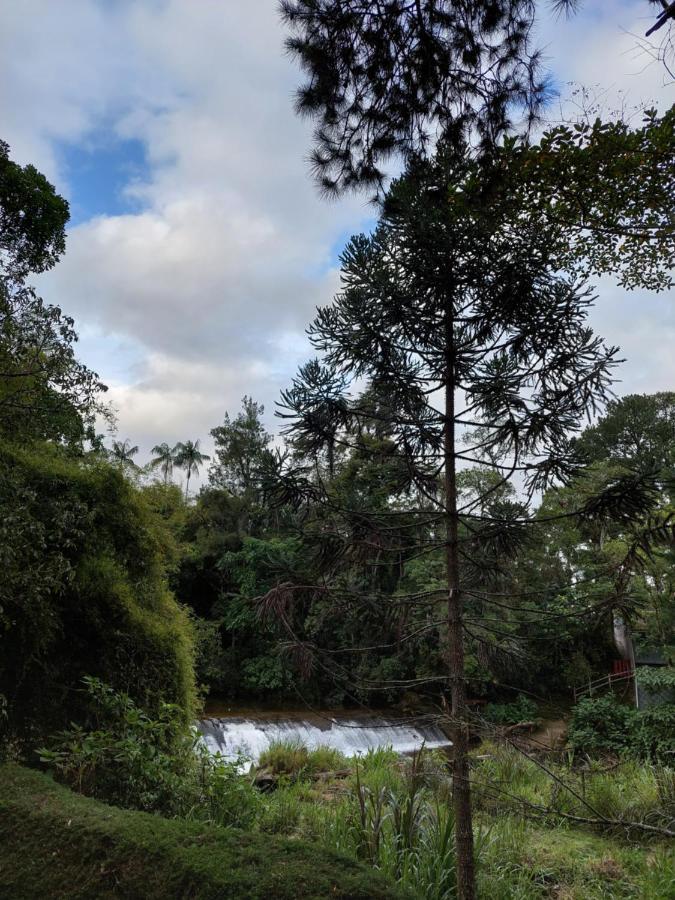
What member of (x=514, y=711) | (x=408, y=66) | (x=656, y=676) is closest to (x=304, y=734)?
(x=514, y=711)

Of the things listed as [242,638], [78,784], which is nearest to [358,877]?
[78,784]

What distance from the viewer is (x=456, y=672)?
3.54 metres

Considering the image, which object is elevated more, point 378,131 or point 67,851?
point 378,131

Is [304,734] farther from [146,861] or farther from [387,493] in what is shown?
[146,861]

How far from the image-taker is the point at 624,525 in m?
3.35

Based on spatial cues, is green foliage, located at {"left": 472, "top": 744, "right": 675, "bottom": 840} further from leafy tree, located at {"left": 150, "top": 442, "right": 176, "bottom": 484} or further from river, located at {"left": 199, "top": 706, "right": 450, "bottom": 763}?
leafy tree, located at {"left": 150, "top": 442, "right": 176, "bottom": 484}

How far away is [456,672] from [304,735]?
37.2 feet

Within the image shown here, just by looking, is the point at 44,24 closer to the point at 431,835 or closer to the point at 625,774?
the point at 431,835

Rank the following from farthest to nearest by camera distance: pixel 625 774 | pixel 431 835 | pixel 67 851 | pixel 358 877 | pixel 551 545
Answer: pixel 551 545 < pixel 625 774 < pixel 431 835 < pixel 67 851 < pixel 358 877

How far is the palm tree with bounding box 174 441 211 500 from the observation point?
3966cm

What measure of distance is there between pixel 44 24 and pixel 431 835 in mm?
5953

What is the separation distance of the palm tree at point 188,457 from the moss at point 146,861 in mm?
37056

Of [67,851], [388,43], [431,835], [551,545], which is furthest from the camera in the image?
[551,545]

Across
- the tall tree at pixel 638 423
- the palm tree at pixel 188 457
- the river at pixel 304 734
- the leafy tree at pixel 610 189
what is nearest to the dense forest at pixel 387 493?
the leafy tree at pixel 610 189
